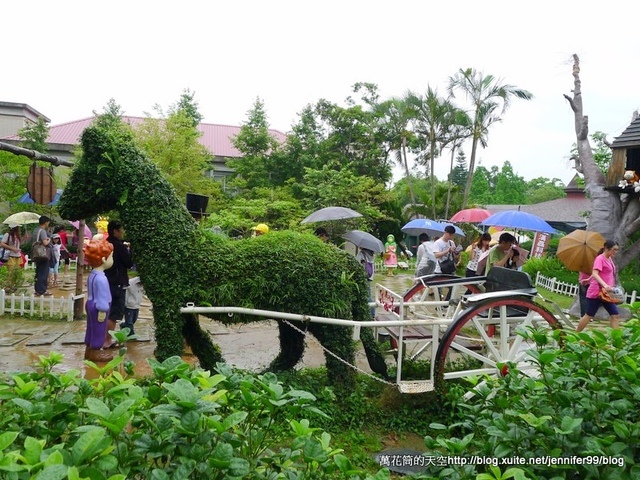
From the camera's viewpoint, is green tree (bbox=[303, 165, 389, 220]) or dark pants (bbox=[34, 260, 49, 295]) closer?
dark pants (bbox=[34, 260, 49, 295])

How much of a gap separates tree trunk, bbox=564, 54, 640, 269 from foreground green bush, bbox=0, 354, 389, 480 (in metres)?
12.3

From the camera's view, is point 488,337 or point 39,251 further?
point 39,251

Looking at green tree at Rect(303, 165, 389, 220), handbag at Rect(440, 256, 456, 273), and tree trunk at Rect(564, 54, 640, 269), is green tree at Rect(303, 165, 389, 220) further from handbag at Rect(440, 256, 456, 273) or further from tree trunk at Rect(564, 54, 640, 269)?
handbag at Rect(440, 256, 456, 273)

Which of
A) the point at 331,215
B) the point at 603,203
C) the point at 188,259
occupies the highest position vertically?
the point at 603,203

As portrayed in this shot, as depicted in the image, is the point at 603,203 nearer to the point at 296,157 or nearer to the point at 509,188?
the point at 296,157

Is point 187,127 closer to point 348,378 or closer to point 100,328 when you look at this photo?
point 100,328

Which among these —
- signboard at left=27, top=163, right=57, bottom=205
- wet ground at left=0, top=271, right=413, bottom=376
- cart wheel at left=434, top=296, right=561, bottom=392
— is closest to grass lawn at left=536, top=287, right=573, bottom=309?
wet ground at left=0, top=271, right=413, bottom=376

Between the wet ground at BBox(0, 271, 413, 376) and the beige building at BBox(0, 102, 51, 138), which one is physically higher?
the beige building at BBox(0, 102, 51, 138)

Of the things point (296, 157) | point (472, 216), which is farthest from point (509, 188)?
point (472, 216)

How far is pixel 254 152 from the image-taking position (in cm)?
2397

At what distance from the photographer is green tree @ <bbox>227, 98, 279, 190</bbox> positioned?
74.3ft

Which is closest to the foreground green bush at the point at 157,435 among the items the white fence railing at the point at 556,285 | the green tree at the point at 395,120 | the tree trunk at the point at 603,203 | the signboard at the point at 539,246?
the tree trunk at the point at 603,203

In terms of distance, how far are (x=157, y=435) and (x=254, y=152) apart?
2322cm

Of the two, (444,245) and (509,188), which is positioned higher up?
(509,188)
